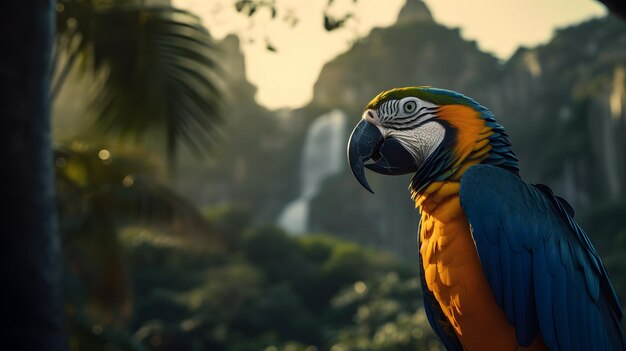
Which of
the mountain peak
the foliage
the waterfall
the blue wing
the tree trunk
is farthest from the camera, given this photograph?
the mountain peak

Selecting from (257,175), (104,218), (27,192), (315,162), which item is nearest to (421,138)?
(27,192)

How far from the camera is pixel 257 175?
4281 centimetres

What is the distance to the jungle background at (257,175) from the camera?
17.3 ft

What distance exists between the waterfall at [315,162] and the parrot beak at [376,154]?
3492 cm

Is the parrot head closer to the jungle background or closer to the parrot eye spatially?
the parrot eye

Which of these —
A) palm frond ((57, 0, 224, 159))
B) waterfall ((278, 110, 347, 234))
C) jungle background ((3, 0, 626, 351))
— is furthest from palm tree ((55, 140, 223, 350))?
waterfall ((278, 110, 347, 234))

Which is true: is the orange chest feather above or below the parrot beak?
below

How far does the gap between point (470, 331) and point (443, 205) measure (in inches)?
12.7

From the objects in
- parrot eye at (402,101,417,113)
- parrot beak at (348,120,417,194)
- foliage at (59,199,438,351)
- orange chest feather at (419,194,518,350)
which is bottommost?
foliage at (59,199,438,351)

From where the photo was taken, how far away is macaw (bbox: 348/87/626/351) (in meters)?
1.93

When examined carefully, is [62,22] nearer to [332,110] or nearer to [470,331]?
→ [470,331]

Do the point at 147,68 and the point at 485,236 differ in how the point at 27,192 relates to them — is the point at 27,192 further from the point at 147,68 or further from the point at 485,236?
the point at 147,68

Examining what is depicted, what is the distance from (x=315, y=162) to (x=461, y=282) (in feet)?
125

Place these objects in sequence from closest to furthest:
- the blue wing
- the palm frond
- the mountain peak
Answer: the blue wing → the palm frond → the mountain peak
